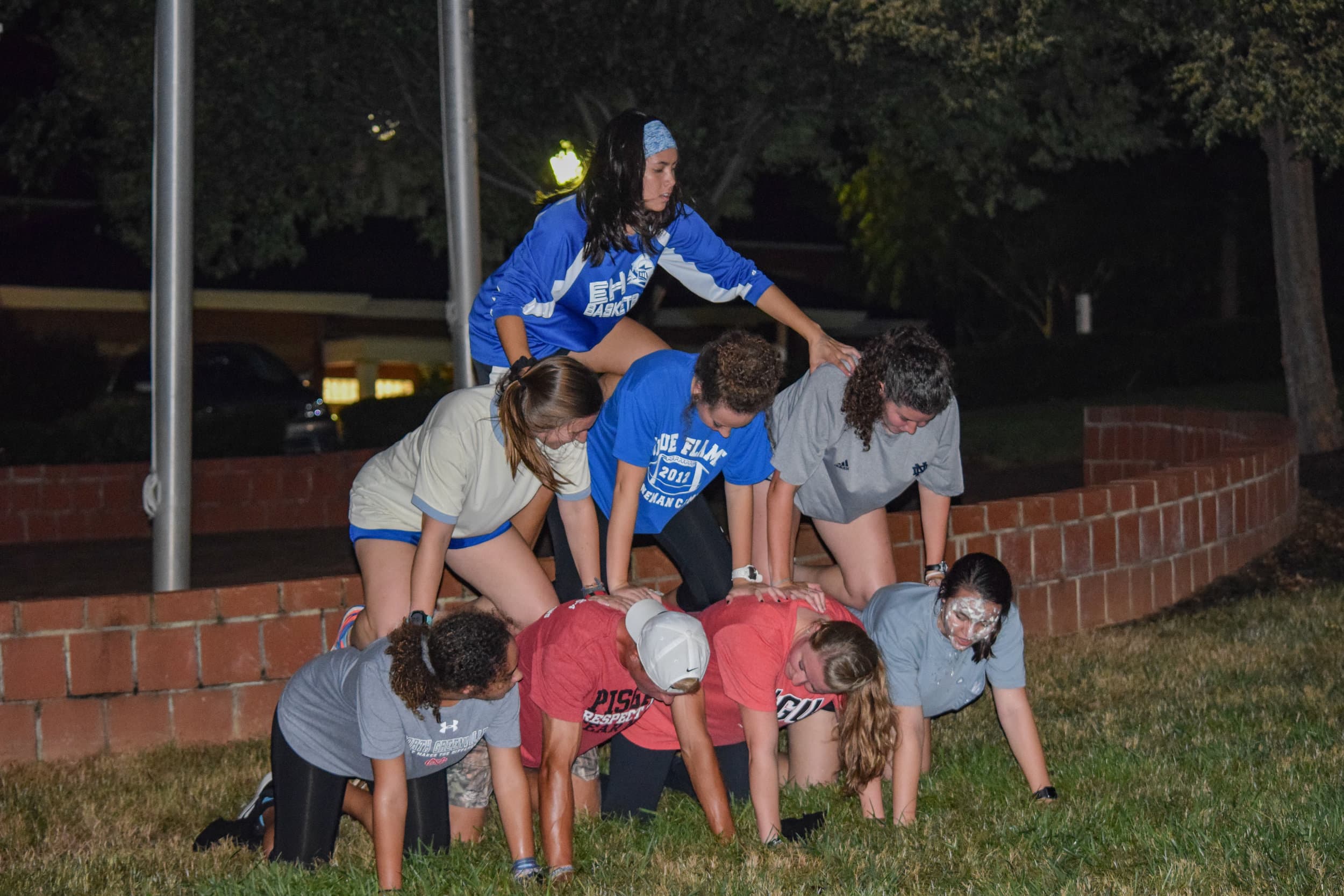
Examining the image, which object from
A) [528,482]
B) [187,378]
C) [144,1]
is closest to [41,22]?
[144,1]

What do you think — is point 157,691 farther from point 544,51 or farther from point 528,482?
point 544,51

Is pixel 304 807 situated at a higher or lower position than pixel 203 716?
lower

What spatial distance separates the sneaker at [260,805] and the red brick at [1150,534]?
5078 millimetres

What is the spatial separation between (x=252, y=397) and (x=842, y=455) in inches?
439

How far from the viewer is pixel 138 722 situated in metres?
5.93

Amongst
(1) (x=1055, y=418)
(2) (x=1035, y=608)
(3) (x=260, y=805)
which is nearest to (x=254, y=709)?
(3) (x=260, y=805)

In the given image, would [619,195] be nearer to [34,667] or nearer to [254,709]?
[254,709]

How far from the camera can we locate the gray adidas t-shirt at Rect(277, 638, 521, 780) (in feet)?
14.5

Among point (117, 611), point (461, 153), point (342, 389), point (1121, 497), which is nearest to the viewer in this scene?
point (117, 611)

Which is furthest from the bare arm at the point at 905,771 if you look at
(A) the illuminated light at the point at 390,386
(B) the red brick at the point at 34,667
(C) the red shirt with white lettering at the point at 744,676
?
(A) the illuminated light at the point at 390,386

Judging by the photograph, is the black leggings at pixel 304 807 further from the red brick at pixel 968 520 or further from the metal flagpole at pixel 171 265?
the red brick at pixel 968 520

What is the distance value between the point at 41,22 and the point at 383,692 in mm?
11634

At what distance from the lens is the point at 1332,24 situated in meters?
9.30

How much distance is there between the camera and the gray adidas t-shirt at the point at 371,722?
4.41 metres
